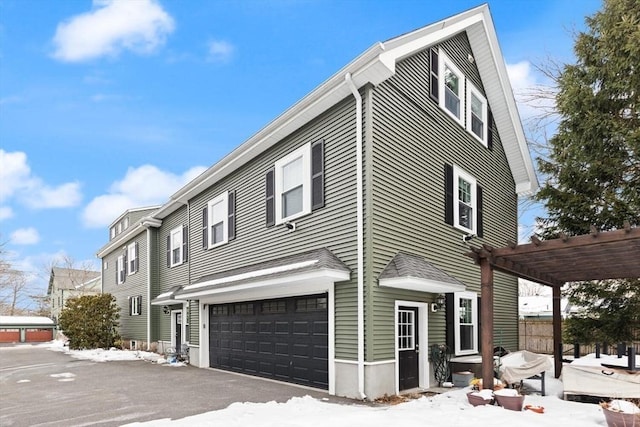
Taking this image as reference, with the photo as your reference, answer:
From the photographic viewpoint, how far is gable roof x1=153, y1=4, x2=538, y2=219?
30.0 feet

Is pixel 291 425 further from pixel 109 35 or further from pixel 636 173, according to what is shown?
pixel 109 35

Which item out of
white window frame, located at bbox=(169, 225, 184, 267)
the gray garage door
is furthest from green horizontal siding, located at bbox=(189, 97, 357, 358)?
white window frame, located at bbox=(169, 225, 184, 267)

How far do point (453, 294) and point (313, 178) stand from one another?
4232 millimetres

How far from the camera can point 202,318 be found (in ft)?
49.2

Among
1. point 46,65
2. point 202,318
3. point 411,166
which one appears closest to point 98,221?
→ point 46,65

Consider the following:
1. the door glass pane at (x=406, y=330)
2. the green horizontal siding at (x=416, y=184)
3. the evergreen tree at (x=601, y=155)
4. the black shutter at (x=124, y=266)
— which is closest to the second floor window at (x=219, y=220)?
the green horizontal siding at (x=416, y=184)

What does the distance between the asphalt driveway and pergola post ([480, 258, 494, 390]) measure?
2.31 metres

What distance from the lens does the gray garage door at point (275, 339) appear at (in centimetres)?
1030

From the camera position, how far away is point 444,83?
12.2 m

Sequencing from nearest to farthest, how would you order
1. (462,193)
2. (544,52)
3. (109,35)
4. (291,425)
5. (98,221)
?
1. (291,425)
2. (462,193)
3. (544,52)
4. (109,35)
5. (98,221)

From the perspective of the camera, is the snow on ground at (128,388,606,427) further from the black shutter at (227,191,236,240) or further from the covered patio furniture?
the black shutter at (227,191,236,240)

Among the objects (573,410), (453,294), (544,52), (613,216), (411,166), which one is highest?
(544,52)

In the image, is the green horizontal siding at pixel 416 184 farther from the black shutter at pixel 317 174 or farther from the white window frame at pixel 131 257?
the white window frame at pixel 131 257

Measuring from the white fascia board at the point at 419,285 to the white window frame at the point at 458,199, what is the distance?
2329 millimetres
